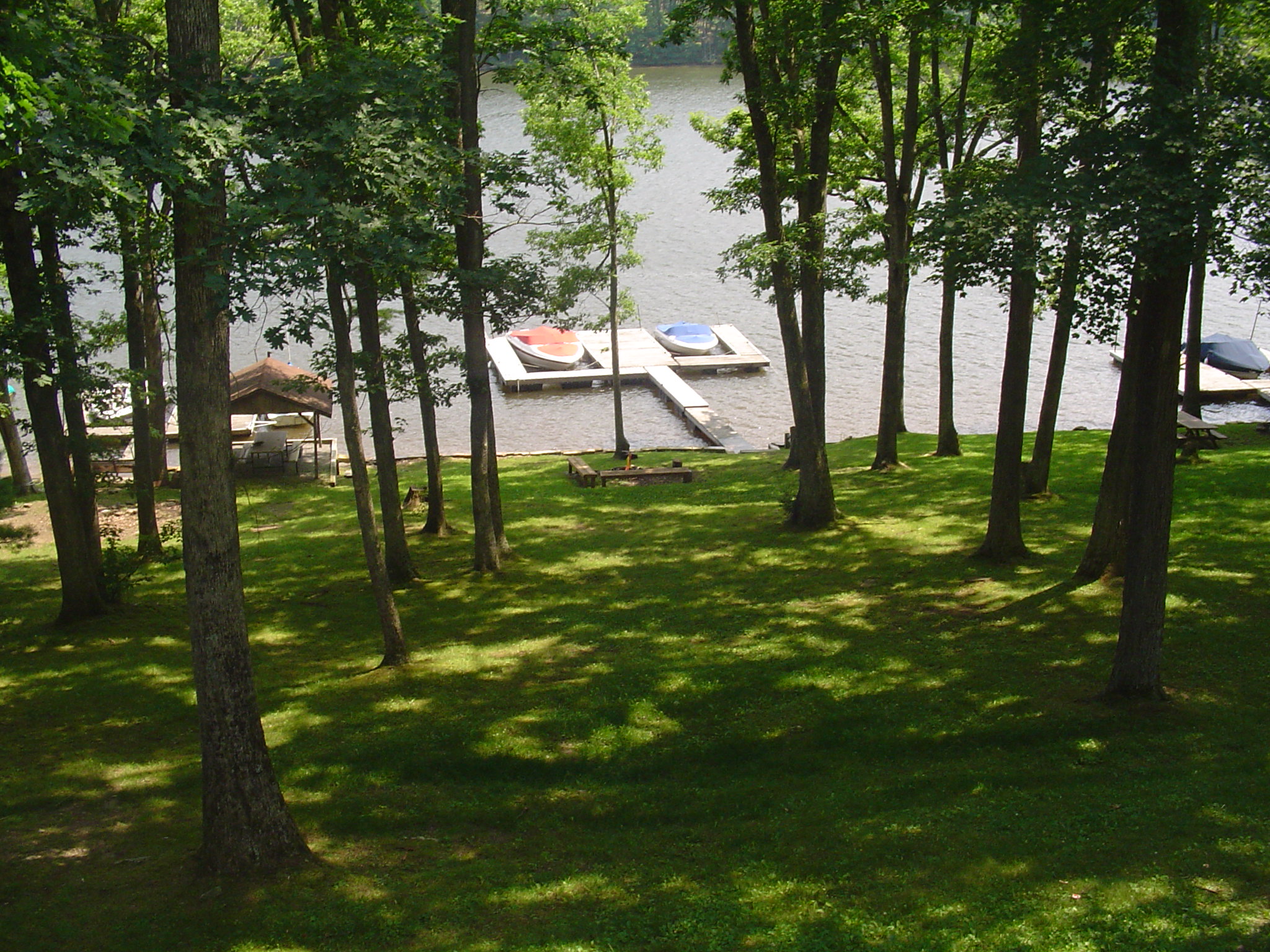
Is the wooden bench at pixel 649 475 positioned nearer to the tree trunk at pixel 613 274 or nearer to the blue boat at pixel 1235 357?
the tree trunk at pixel 613 274

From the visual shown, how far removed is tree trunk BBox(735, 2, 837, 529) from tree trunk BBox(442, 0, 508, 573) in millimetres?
3949

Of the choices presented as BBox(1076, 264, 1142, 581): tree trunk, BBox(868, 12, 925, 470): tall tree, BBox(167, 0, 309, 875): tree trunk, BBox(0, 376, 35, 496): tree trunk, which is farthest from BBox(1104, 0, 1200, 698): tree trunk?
BBox(0, 376, 35, 496): tree trunk

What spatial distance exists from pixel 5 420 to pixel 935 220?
64.7 ft

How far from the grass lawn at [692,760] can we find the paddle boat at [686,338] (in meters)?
28.5

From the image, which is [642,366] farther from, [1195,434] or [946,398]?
[1195,434]

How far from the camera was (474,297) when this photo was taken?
1345cm

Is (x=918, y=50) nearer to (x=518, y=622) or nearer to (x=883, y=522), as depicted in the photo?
(x=883, y=522)

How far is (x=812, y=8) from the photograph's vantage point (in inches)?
583

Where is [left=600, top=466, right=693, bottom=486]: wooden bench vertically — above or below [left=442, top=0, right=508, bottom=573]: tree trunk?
below

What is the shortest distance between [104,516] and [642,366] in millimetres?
24311

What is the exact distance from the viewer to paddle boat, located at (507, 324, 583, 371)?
140 ft

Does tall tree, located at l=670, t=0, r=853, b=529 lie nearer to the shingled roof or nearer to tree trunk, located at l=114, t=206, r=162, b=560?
tree trunk, located at l=114, t=206, r=162, b=560

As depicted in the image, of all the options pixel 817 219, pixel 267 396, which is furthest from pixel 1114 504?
pixel 267 396

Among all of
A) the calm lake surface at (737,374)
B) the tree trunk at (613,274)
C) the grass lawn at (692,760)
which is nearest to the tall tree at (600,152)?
the tree trunk at (613,274)
